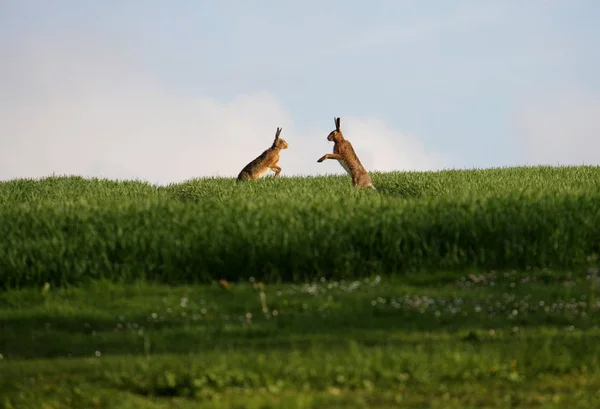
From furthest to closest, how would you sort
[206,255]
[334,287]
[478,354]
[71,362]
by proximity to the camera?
[206,255] < [334,287] < [71,362] < [478,354]

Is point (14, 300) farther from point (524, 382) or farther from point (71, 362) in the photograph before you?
point (524, 382)

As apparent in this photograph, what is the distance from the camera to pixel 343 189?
995 inches

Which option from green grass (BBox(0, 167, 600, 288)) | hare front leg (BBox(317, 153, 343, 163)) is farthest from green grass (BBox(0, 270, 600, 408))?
hare front leg (BBox(317, 153, 343, 163))

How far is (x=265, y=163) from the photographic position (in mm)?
27422

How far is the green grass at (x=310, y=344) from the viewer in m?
8.40

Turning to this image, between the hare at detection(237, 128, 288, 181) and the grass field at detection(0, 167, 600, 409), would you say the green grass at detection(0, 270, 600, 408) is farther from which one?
the hare at detection(237, 128, 288, 181)

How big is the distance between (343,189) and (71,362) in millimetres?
15896

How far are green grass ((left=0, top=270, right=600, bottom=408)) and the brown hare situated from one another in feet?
34.3

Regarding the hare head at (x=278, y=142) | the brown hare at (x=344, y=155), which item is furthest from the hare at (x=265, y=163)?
the brown hare at (x=344, y=155)

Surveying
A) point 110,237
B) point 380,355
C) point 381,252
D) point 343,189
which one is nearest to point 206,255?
point 110,237

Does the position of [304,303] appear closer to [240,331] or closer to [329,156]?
[240,331]

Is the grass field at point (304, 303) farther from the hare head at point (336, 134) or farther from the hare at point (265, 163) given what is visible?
the hare at point (265, 163)

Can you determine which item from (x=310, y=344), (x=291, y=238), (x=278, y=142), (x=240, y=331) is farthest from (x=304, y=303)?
(x=278, y=142)

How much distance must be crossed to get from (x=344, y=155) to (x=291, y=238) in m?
9.90
